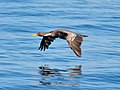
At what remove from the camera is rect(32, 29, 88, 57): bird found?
45.3 feet

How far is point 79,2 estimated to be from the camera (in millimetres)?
24281

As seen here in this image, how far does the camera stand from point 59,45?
1680cm

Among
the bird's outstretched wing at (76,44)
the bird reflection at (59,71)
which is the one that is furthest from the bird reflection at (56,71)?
the bird's outstretched wing at (76,44)

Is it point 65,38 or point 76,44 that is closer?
point 76,44

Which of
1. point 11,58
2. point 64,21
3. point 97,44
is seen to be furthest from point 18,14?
point 11,58

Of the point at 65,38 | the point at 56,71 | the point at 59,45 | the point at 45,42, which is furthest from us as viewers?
the point at 59,45

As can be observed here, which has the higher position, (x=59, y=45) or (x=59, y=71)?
(x=59, y=45)

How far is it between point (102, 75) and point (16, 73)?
1922 millimetres

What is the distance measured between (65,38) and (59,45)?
227 cm

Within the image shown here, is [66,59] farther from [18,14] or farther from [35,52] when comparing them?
[18,14]

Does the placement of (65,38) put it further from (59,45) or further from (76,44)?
(59,45)

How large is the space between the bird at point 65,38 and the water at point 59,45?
32cm

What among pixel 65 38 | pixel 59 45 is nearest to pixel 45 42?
pixel 59 45

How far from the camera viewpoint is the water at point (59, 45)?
42.9 feet
